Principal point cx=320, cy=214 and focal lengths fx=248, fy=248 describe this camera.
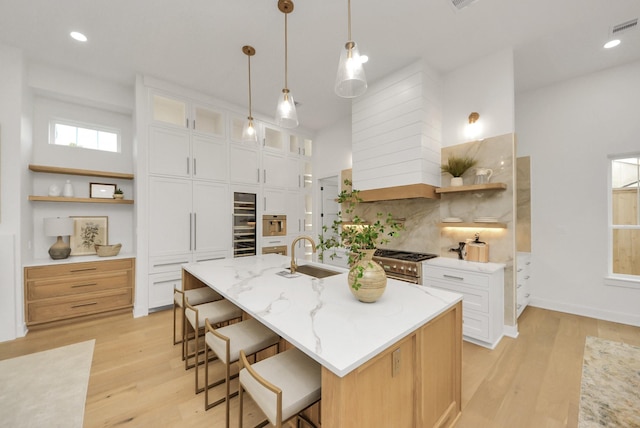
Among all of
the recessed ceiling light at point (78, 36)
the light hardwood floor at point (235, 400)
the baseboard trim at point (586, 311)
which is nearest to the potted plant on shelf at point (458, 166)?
the light hardwood floor at point (235, 400)

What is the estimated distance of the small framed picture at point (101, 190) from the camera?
358cm

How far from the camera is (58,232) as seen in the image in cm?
312

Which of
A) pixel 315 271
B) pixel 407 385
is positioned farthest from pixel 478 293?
pixel 407 385

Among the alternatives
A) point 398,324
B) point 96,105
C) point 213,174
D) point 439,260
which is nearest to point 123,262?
point 213,174

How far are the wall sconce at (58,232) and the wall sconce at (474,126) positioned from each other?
5.22 m

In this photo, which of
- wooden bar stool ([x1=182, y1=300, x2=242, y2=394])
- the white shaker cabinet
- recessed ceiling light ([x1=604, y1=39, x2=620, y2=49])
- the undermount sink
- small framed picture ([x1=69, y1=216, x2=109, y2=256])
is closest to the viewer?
wooden bar stool ([x1=182, y1=300, x2=242, y2=394])

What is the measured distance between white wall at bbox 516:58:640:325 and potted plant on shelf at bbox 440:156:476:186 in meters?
1.35

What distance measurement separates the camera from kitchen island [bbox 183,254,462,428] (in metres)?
0.90

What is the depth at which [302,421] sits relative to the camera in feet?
4.78

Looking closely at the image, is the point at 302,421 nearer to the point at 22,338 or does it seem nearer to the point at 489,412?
the point at 489,412

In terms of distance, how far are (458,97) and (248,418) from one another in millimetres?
3919

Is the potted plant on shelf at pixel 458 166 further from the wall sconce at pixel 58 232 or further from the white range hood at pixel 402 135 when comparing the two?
the wall sconce at pixel 58 232

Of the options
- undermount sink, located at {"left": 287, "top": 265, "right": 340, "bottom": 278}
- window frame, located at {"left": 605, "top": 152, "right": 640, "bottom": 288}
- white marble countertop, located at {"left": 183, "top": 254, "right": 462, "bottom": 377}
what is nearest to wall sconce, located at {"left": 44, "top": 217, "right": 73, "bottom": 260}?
white marble countertop, located at {"left": 183, "top": 254, "right": 462, "bottom": 377}

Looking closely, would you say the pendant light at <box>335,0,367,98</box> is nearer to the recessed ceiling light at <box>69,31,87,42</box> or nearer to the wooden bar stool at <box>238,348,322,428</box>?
the wooden bar stool at <box>238,348,322,428</box>
